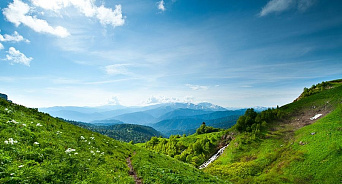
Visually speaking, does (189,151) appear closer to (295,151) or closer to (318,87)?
(295,151)

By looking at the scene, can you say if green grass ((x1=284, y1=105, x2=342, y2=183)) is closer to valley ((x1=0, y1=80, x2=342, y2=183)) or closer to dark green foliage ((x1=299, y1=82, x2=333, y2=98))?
valley ((x1=0, y1=80, x2=342, y2=183))

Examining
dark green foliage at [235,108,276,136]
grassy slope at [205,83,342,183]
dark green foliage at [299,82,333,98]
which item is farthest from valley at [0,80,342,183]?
dark green foliage at [299,82,333,98]

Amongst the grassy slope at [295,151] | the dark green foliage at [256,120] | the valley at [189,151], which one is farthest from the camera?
the dark green foliage at [256,120]

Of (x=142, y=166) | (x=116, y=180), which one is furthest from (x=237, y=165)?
(x=116, y=180)

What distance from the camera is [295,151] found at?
4234cm

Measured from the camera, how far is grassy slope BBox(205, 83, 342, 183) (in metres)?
33.9

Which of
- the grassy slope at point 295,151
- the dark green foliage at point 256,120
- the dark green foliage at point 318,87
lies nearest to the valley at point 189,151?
the grassy slope at point 295,151

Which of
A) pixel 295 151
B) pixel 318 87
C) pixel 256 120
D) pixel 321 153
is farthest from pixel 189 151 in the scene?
pixel 318 87

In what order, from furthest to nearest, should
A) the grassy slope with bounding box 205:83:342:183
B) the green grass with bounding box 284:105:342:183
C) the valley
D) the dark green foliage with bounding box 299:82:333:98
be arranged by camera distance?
1. the dark green foliage with bounding box 299:82:333:98
2. the grassy slope with bounding box 205:83:342:183
3. the green grass with bounding box 284:105:342:183
4. the valley

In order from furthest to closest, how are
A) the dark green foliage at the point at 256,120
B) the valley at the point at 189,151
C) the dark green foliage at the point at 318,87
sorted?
1. the dark green foliage at the point at 318,87
2. the dark green foliage at the point at 256,120
3. the valley at the point at 189,151

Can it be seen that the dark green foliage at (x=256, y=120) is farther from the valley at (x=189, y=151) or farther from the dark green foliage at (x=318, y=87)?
the dark green foliage at (x=318, y=87)

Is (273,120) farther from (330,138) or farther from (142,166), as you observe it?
(142,166)

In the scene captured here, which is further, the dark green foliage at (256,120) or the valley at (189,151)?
the dark green foliage at (256,120)

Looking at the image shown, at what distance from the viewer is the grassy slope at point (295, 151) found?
33906 millimetres
